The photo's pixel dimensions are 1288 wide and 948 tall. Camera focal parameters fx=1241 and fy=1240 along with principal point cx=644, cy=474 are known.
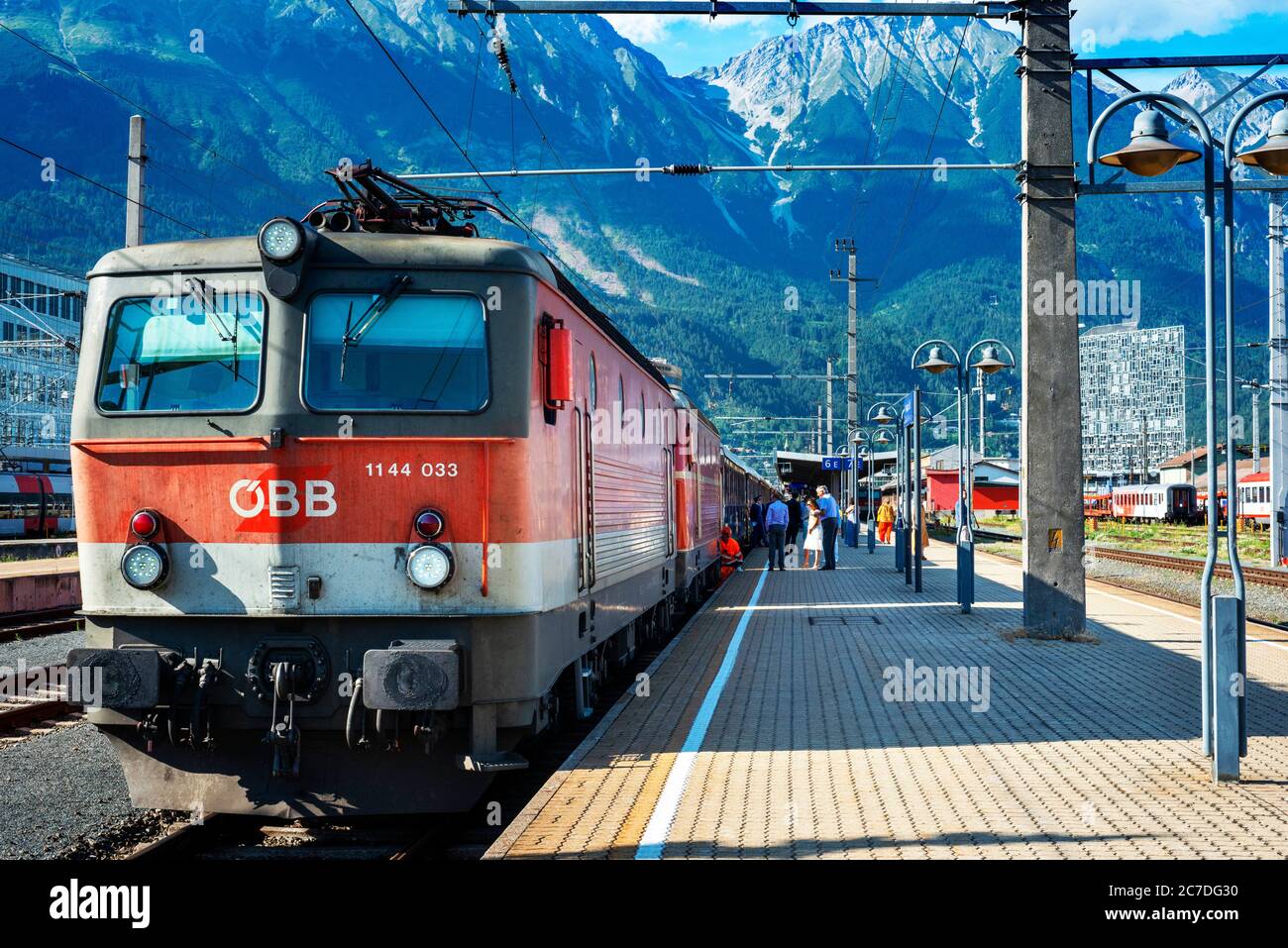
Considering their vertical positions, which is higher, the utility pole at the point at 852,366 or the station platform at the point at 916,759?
the utility pole at the point at 852,366

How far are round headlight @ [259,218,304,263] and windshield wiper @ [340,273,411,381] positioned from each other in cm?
45

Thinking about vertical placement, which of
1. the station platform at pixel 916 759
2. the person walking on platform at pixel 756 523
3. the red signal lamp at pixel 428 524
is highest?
the red signal lamp at pixel 428 524

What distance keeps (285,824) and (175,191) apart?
196453 millimetres

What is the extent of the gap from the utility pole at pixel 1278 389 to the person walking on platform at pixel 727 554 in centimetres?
1215

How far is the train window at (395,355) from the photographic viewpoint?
277 inches

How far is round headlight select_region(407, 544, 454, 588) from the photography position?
686 cm

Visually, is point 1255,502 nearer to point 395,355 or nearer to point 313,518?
point 395,355

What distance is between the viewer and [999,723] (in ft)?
30.7

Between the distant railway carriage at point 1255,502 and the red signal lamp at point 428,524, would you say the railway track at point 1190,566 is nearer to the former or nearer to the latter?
the red signal lamp at point 428,524

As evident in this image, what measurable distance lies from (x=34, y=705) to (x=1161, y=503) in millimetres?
68016

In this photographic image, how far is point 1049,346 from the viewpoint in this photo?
554 inches

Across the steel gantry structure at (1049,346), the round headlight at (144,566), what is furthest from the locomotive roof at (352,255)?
the steel gantry structure at (1049,346)
